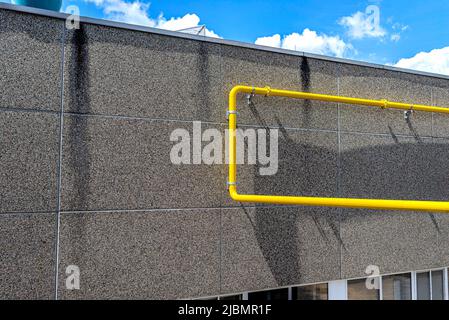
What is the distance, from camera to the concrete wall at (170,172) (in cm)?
200

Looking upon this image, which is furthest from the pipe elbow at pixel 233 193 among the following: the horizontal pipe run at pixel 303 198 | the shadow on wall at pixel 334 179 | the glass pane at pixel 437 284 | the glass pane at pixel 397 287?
the glass pane at pixel 437 284

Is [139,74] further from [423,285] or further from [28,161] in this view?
[423,285]

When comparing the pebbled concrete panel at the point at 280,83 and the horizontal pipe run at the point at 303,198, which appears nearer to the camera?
the horizontal pipe run at the point at 303,198

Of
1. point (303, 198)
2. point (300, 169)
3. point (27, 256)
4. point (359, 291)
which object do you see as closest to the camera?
point (27, 256)

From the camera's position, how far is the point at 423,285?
3.14 m

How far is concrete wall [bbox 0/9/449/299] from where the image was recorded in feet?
6.55

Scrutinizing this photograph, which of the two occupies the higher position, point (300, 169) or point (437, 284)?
point (300, 169)

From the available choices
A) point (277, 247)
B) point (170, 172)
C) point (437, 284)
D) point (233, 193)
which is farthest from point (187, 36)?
point (437, 284)

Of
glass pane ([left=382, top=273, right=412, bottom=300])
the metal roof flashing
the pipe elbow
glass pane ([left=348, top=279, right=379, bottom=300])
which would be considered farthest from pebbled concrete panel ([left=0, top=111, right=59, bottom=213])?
glass pane ([left=382, top=273, right=412, bottom=300])

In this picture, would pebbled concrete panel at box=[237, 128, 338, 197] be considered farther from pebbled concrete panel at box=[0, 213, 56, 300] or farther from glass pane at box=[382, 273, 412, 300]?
pebbled concrete panel at box=[0, 213, 56, 300]

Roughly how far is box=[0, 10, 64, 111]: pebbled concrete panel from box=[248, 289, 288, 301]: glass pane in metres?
1.89

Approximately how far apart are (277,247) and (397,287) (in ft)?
4.42

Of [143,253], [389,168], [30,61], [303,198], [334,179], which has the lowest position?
[143,253]

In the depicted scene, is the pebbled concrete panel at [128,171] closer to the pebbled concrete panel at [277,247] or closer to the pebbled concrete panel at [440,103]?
the pebbled concrete panel at [277,247]
